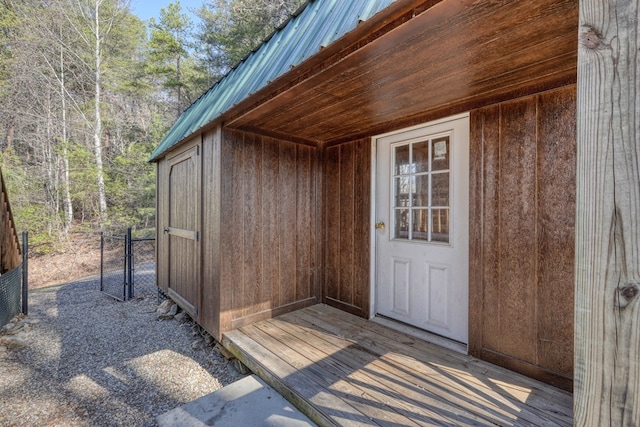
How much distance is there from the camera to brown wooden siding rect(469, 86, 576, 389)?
5.72 feet

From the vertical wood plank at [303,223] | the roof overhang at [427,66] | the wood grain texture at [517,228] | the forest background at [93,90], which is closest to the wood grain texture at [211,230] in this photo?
the roof overhang at [427,66]

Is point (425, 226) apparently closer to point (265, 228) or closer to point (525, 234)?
point (525, 234)

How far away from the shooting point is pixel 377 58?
1468 mm

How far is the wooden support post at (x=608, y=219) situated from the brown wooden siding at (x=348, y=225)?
90.4 inches

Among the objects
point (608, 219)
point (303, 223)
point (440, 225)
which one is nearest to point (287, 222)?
point (303, 223)

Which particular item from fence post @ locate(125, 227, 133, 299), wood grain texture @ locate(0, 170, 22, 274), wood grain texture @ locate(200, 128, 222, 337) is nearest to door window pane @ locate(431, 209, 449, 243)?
wood grain texture @ locate(200, 128, 222, 337)

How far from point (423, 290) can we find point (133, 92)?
36.0 ft

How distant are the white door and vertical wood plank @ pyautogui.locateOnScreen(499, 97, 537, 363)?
0.29 m

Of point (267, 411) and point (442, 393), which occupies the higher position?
point (442, 393)

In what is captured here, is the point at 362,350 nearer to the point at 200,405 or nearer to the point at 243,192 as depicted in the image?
the point at 200,405

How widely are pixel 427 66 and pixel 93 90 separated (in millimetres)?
10873

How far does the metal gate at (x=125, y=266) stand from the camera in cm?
457

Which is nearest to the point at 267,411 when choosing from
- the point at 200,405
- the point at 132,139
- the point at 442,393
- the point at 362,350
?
the point at 200,405

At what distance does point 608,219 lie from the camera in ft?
1.87
